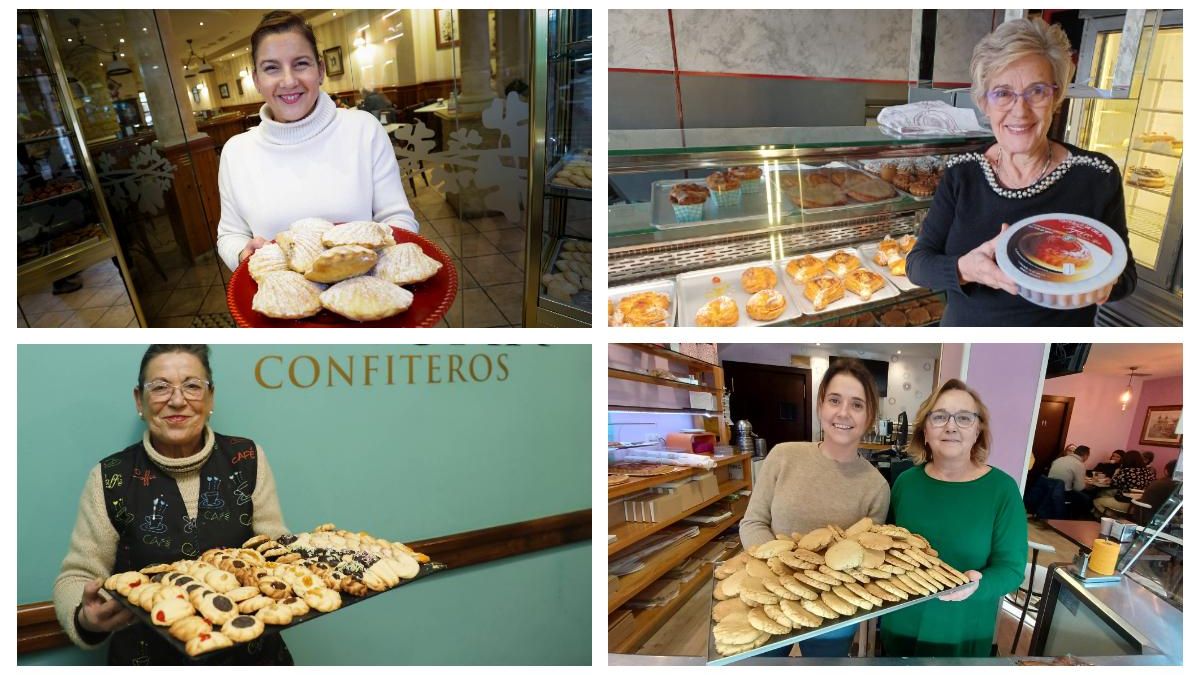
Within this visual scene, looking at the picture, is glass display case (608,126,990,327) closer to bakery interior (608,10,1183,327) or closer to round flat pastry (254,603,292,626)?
bakery interior (608,10,1183,327)

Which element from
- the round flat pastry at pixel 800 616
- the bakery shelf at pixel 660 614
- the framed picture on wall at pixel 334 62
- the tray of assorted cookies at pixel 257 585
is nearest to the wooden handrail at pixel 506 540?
the tray of assorted cookies at pixel 257 585

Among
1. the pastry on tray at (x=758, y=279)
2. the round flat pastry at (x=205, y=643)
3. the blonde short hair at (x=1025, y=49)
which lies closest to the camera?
the round flat pastry at (x=205, y=643)

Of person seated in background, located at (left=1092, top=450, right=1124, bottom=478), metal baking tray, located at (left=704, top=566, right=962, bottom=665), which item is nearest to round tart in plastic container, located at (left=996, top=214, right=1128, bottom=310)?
person seated in background, located at (left=1092, top=450, right=1124, bottom=478)

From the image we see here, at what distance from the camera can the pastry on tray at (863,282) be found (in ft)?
5.77

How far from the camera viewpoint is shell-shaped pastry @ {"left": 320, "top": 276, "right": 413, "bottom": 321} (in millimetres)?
1608

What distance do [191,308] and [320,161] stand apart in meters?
0.67

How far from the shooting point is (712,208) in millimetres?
1751

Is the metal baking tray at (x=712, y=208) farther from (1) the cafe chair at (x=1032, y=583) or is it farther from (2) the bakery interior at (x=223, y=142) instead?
(1) the cafe chair at (x=1032, y=583)

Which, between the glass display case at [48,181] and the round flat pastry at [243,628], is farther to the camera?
the glass display case at [48,181]

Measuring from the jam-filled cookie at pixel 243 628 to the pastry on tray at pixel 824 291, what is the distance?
1.55m

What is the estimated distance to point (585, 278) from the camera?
201 centimetres
